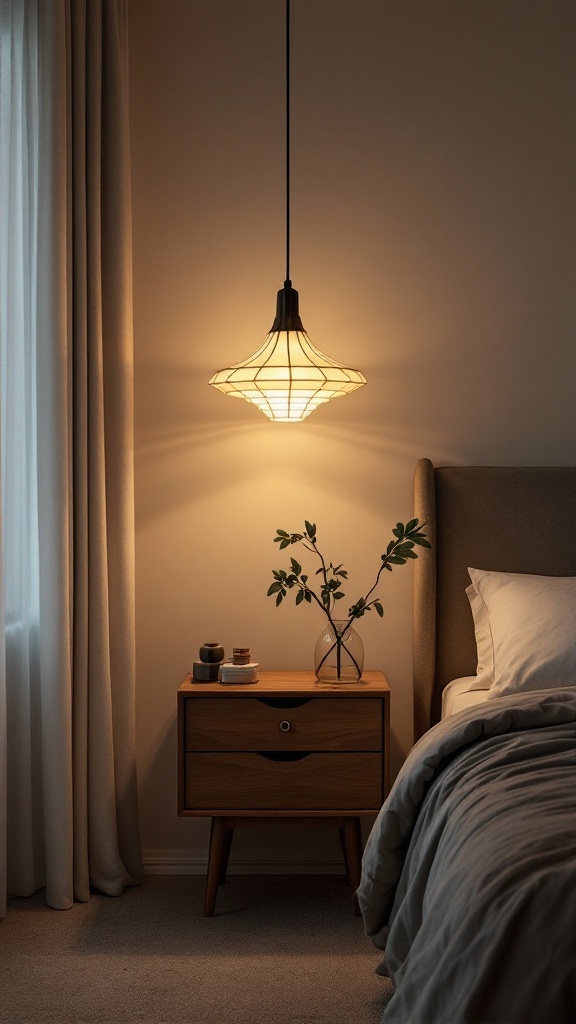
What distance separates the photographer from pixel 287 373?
276 cm

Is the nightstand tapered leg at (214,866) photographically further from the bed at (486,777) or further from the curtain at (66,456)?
the bed at (486,777)

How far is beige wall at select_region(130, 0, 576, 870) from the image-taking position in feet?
10.4

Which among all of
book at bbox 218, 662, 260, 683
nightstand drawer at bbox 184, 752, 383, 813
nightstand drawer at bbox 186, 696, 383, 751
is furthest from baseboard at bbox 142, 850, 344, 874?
book at bbox 218, 662, 260, 683

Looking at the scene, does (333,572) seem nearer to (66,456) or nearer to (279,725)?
(279,725)

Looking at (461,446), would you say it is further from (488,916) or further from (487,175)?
(488,916)

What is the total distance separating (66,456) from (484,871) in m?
1.79

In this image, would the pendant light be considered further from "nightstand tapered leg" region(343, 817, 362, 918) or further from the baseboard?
the baseboard

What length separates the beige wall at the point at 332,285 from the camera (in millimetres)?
3180

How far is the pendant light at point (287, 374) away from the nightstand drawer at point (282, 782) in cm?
104

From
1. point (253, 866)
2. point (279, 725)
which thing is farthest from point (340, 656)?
point (253, 866)

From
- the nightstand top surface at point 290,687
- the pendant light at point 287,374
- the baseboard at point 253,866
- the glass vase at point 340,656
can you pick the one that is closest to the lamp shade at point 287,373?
the pendant light at point 287,374

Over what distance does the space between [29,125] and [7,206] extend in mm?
278

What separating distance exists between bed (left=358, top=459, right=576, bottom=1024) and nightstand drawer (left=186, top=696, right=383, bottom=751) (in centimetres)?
28

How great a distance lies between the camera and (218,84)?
319 centimetres
